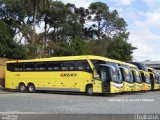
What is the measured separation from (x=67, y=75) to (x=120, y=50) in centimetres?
3583

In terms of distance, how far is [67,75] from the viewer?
3456 centimetres

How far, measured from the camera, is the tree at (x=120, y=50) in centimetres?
6938

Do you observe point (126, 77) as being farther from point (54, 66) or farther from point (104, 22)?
point (104, 22)

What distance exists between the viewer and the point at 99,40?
70.4m

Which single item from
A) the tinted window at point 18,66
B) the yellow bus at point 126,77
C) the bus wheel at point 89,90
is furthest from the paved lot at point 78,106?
the tinted window at point 18,66

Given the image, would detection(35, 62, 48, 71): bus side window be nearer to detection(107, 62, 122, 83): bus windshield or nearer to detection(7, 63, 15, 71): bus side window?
detection(7, 63, 15, 71): bus side window

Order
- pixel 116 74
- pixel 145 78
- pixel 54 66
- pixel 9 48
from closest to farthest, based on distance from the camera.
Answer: pixel 116 74 → pixel 54 66 → pixel 145 78 → pixel 9 48

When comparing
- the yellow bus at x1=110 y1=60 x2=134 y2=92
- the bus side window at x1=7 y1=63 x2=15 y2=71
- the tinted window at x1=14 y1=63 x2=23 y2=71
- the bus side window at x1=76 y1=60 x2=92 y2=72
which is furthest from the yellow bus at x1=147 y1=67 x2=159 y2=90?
the bus side window at x1=7 y1=63 x2=15 y2=71

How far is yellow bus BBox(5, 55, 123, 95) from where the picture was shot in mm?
32319

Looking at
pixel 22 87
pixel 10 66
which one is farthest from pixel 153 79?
pixel 10 66

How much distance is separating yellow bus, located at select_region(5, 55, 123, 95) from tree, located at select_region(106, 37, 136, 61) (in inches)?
1295

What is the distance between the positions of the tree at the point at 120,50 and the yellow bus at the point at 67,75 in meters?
32.9

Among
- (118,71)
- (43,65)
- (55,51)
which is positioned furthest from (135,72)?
(55,51)

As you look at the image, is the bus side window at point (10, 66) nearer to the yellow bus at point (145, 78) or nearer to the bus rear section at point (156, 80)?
the yellow bus at point (145, 78)
